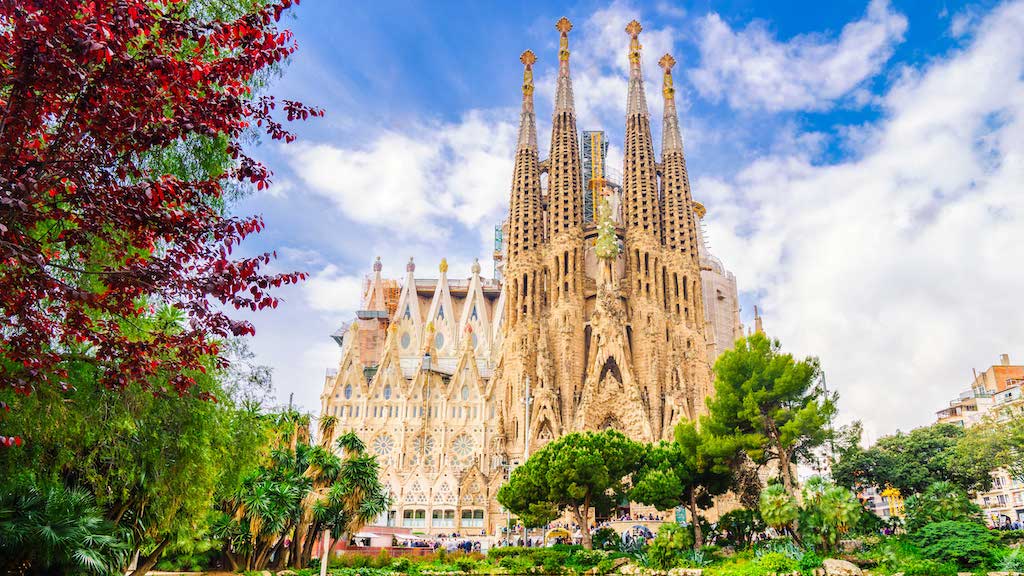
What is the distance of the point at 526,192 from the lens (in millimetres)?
57656

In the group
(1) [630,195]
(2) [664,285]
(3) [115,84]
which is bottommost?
(3) [115,84]

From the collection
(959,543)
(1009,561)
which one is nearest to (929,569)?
(959,543)

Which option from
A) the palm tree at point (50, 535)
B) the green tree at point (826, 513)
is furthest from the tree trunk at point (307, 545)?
the green tree at point (826, 513)

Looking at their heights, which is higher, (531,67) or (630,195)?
(531,67)

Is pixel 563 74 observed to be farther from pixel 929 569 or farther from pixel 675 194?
pixel 929 569

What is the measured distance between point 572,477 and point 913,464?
1832cm

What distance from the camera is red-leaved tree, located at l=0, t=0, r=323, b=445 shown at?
6559 millimetres

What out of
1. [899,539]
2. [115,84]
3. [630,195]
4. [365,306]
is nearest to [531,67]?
[630,195]

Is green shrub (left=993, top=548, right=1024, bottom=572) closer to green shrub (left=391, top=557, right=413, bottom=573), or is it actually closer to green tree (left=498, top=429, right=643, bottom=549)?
green tree (left=498, top=429, right=643, bottom=549)

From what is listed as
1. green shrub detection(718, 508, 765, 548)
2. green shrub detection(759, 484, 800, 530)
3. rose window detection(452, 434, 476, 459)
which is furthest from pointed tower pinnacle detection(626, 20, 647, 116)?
green shrub detection(759, 484, 800, 530)

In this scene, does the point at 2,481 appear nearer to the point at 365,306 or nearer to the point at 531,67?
the point at 531,67

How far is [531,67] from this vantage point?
63781 millimetres

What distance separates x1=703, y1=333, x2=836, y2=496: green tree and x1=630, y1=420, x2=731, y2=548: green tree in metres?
1.13

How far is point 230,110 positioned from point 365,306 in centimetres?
6598
